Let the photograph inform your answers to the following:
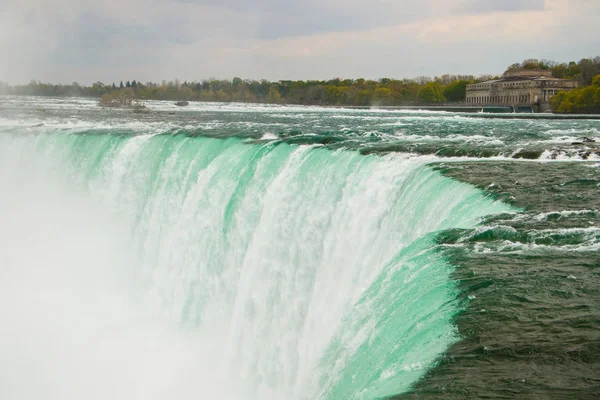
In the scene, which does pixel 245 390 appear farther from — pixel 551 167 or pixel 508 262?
pixel 551 167

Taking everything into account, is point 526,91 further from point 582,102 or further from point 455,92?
point 455,92

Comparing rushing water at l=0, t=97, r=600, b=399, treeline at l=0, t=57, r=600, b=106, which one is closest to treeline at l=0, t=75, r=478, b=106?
treeline at l=0, t=57, r=600, b=106

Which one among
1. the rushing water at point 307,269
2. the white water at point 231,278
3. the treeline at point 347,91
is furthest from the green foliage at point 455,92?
the white water at point 231,278

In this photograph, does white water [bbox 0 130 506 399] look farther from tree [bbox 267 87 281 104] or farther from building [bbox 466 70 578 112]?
tree [bbox 267 87 281 104]

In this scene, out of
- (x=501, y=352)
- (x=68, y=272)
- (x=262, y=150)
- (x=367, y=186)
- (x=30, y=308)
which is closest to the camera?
(x=501, y=352)

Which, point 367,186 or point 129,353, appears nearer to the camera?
point 367,186

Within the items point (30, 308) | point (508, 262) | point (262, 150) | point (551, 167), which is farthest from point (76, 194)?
point (508, 262)

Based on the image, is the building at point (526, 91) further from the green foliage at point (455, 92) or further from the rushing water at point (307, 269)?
the rushing water at point (307, 269)

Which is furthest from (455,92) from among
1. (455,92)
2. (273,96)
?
(273,96)
